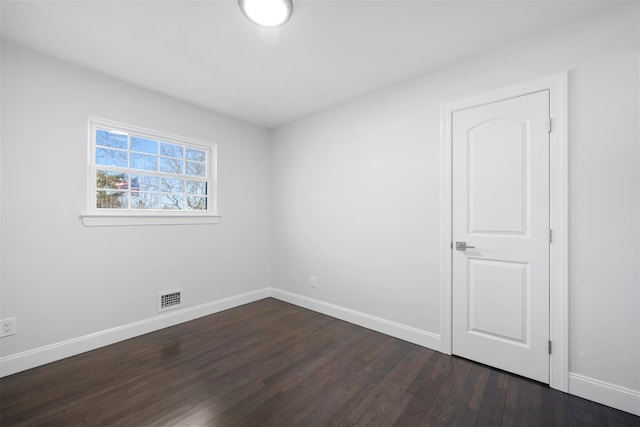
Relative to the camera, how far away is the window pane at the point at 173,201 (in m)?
3.12

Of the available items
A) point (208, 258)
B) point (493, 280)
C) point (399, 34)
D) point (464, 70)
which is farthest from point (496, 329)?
point (208, 258)

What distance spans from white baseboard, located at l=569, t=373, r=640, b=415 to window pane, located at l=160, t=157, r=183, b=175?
4140 mm

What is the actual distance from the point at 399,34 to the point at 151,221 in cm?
300

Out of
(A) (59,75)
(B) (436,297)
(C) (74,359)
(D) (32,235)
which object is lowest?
(C) (74,359)

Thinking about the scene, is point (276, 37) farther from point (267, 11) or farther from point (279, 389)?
point (279, 389)

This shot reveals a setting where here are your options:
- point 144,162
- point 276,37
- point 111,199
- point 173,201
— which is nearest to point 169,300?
point 173,201

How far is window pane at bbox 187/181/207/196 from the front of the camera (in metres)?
3.36

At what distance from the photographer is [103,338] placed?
100 inches

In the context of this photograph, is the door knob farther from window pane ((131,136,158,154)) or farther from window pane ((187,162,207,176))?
window pane ((131,136,158,154))

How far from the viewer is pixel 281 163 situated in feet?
13.3

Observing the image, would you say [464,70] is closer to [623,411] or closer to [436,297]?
[436,297]

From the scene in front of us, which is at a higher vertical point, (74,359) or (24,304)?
(24,304)

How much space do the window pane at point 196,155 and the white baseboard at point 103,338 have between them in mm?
1866

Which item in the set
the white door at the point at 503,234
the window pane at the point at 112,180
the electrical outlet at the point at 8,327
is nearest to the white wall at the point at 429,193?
the white door at the point at 503,234
